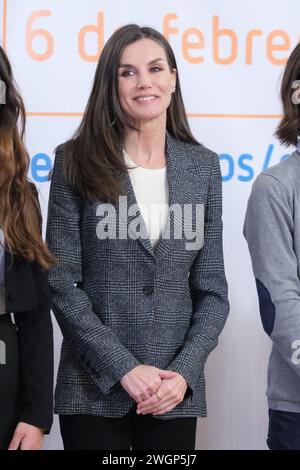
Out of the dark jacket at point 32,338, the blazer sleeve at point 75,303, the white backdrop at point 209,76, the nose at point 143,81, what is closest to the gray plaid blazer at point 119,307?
the blazer sleeve at point 75,303

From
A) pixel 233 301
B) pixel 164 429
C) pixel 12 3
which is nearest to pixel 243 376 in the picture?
pixel 233 301

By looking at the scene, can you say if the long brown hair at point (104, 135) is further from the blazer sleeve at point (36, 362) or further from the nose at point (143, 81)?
the blazer sleeve at point (36, 362)

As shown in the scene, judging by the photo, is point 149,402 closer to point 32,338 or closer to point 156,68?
point 32,338

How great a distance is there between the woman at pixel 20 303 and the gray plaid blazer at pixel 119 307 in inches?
4.4

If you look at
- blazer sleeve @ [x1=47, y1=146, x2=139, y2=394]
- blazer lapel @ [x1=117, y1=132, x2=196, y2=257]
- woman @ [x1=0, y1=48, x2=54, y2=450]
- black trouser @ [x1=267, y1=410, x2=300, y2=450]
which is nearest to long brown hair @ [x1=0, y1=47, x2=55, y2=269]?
woman @ [x1=0, y1=48, x2=54, y2=450]

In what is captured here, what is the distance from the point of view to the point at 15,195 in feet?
5.02

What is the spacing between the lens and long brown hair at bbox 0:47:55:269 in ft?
4.91

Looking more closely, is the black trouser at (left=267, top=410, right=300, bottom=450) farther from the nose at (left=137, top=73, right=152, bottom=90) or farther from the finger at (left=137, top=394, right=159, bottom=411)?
the nose at (left=137, top=73, right=152, bottom=90)

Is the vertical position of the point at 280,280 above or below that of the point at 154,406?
above

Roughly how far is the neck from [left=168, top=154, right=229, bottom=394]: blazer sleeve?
135 mm

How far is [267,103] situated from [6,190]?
1.02 meters

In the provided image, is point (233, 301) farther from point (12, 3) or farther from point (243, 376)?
point (12, 3)

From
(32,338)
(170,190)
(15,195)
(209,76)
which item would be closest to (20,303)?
(32,338)

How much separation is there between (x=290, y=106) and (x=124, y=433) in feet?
2.58
